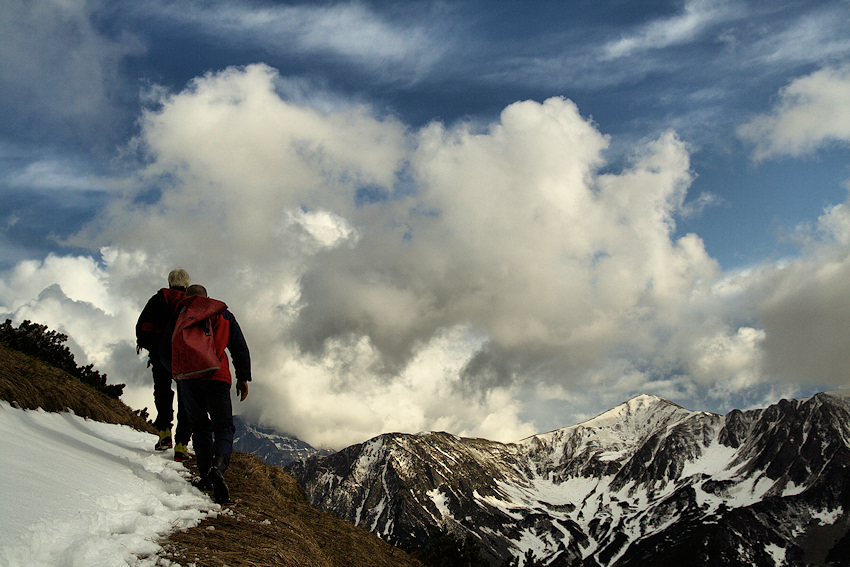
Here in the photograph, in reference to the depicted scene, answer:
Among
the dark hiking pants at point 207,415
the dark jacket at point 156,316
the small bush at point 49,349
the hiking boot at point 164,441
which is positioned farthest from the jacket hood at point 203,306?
the small bush at point 49,349

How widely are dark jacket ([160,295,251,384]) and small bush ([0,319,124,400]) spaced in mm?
10600

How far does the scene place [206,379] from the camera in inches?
319

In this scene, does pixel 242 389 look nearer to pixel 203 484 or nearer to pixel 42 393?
pixel 203 484

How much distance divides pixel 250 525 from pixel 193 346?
253cm

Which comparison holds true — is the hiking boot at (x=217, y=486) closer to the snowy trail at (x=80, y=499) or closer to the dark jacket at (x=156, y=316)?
the snowy trail at (x=80, y=499)

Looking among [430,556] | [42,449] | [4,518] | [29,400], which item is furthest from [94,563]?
[430,556]

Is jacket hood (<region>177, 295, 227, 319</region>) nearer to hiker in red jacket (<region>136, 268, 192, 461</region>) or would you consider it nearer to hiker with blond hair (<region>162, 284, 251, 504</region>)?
hiker with blond hair (<region>162, 284, 251, 504</region>)

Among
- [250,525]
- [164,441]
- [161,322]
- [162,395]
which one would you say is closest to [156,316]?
[161,322]

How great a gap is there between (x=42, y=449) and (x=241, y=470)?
176 inches

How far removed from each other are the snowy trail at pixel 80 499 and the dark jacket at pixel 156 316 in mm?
1883

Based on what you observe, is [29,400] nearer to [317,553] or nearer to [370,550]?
[317,553]

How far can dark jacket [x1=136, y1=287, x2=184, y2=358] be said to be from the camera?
957 cm

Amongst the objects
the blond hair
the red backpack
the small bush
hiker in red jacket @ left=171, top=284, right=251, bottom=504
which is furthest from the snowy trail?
the small bush

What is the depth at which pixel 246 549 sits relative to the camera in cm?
613
